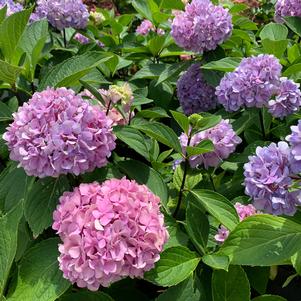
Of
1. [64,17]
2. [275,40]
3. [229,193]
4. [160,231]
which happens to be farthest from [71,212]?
[64,17]

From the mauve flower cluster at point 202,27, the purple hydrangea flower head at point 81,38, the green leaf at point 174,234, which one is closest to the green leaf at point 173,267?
the green leaf at point 174,234

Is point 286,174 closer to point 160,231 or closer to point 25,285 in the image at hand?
point 160,231

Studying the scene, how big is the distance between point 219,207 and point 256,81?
556mm

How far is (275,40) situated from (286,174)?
3.38ft

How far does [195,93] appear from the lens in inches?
87.4

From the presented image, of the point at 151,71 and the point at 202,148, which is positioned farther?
the point at 151,71

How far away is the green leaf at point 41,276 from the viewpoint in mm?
1210

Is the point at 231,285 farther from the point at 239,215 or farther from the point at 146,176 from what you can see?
the point at 146,176

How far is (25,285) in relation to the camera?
126cm

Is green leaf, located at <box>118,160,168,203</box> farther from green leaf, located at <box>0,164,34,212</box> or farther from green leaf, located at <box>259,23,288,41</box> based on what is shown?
green leaf, located at <box>259,23,288,41</box>

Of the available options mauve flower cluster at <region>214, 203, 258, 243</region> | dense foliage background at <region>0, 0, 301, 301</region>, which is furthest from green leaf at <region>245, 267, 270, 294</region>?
mauve flower cluster at <region>214, 203, 258, 243</region>

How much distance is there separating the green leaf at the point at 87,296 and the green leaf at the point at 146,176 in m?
0.31

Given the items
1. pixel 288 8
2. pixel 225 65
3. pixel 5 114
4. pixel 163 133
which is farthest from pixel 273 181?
pixel 288 8

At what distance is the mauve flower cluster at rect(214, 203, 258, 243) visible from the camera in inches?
57.1
